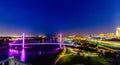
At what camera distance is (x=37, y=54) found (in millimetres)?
3250

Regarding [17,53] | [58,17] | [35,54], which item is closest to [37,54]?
[35,54]

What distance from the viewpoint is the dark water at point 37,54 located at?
323 centimetres

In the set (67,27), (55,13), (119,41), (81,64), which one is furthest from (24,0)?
(119,41)

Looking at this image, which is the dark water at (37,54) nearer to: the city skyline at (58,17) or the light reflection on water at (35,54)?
the light reflection on water at (35,54)

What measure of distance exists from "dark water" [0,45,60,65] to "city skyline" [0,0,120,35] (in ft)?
0.69

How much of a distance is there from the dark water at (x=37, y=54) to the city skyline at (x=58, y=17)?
0.69ft

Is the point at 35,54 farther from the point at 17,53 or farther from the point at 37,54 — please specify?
the point at 17,53

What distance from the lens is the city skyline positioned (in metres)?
3.30

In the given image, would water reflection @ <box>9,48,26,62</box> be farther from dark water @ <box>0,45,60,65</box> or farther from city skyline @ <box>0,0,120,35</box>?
city skyline @ <box>0,0,120,35</box>

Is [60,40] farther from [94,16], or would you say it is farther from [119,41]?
[119,41]

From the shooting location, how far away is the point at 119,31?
130 inches

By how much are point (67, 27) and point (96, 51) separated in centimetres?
49

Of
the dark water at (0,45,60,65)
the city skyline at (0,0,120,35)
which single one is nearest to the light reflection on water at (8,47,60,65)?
the dark water at (0,45,60,65)

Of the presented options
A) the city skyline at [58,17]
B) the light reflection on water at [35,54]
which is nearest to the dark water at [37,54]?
the light reflection on water at [35,54]
